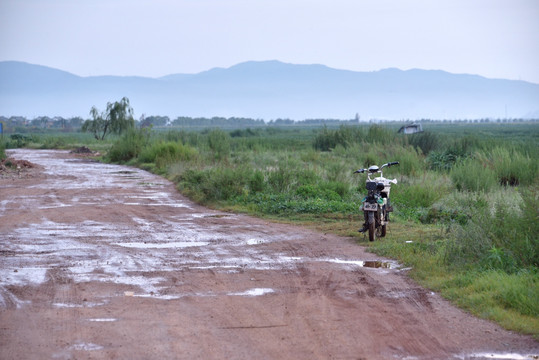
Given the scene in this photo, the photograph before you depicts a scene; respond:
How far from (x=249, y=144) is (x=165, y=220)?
43672 mm

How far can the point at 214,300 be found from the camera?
912 centimetres

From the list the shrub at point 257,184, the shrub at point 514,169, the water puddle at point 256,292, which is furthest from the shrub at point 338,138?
the water puddle at point 256,292

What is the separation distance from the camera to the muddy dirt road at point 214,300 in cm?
726

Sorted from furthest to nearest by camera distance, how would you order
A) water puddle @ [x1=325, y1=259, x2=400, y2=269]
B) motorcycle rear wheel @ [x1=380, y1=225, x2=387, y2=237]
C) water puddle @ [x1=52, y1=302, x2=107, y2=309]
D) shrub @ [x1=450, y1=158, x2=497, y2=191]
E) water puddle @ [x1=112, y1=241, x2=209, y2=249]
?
shrub @ [x1=450, y1=158, x2=497, y2=191] → motorcycle rear wheel @ [x1=380, y1=225, x2=387, y2=237] → water puddle @ [x1=112, y1=241, x2=209, y2=249] → water puddle @ [x1=325, y1=259, x2=400, y2=269] → water puddle @ [x1=52, y1=302, x2=107, y2=309]

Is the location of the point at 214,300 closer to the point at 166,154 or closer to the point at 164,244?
the point at 164,244

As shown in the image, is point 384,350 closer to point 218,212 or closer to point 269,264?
point 269,264

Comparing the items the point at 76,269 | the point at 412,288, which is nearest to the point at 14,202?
the point at 76,269

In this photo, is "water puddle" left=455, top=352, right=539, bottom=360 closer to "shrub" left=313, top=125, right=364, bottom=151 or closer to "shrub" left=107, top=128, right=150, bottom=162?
"shrub" left=313, top=125, right=364, bottom=151

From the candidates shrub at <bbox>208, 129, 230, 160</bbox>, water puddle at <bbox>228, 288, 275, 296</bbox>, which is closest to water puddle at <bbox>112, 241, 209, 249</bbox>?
water puddle at <bbox>228, 288, 275, 296</bbox>

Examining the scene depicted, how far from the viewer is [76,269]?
36.1 ft

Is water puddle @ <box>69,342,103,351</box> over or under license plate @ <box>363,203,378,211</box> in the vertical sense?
under

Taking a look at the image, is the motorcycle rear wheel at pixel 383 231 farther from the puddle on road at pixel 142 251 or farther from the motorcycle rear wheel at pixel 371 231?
the puddle on road at pixel 142 251

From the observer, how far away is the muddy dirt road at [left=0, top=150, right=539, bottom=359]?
7.26 metres

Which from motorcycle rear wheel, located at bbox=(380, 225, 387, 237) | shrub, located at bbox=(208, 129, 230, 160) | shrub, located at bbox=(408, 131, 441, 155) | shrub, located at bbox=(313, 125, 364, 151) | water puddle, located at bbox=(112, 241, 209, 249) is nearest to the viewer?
water puddle, located at bbox=(112, 241, 209, 249)
